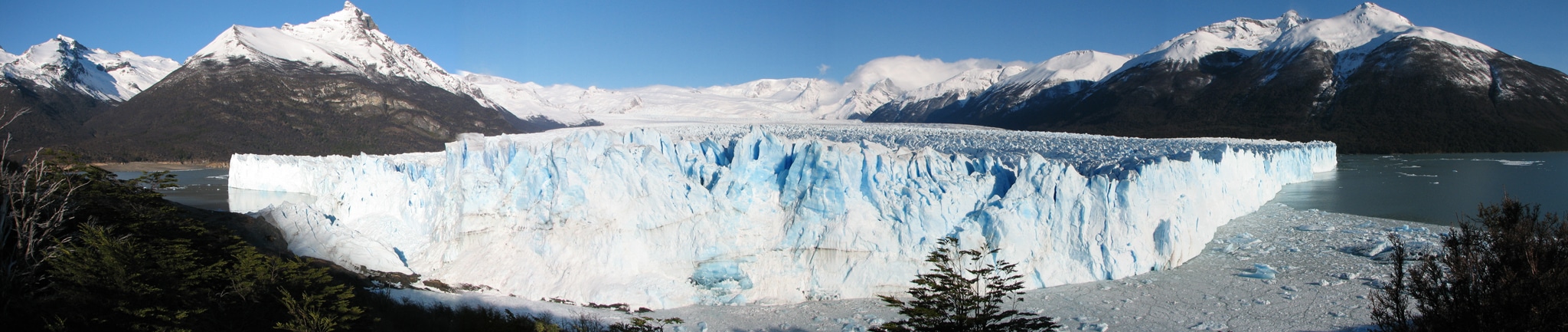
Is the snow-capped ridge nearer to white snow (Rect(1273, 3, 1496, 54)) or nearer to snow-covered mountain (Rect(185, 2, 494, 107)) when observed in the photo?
white snow (Rect(1273, 3, 1496, 54))

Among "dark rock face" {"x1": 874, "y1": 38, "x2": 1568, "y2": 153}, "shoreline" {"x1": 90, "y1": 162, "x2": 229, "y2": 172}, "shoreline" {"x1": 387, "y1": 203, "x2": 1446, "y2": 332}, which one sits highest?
"dark rock face" {"x1": 874, "y1": 38, "x2": 1568, "y2": 153}

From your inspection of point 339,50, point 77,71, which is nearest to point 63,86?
point 77,71

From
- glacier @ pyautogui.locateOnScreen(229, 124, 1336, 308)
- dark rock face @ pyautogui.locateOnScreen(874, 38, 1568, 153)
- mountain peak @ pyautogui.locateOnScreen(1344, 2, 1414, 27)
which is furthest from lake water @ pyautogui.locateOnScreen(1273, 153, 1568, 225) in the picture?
mountain peak @ pyautogui.locateOnScreen(1344, 2, 1414, 27)

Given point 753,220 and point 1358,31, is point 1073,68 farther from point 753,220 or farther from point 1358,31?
point 753,220

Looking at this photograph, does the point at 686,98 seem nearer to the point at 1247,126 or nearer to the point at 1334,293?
the point at 1247,126

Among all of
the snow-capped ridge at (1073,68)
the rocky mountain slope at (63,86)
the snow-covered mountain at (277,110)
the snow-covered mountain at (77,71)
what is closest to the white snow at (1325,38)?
the snow-capped ridge at (1073,68)
